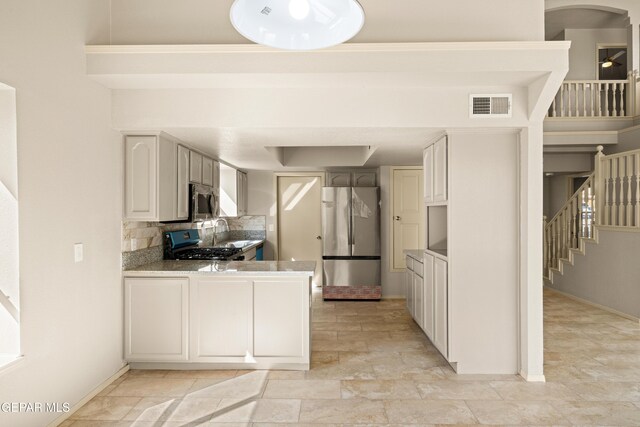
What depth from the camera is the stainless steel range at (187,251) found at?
13.2 ft

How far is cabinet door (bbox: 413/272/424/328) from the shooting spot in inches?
153

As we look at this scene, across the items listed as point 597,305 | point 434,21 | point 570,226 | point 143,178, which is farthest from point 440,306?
point 570,226

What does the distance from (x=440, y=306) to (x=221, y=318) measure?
1891 mm

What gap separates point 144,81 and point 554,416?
143 inches

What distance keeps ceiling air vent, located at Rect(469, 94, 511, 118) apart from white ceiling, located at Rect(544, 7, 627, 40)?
549 centimetres

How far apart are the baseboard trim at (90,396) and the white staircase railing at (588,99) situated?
22.9ft

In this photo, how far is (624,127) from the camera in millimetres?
6180

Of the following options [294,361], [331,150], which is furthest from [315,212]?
[294,361]

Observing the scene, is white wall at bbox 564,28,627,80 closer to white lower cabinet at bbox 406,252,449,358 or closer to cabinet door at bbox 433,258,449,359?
white lower cabinet at bbox 406,252,449,358

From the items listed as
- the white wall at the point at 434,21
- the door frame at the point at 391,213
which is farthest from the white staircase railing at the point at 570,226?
the white wall at the point at 434,21

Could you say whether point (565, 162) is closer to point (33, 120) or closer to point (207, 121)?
point (207, 121)

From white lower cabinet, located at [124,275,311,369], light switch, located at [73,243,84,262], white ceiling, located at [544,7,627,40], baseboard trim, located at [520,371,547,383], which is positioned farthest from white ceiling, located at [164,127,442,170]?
white ceiling, located at [544,7,627,40]

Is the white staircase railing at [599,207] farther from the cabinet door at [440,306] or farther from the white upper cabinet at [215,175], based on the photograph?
the white upper cabinet at [215,175]
